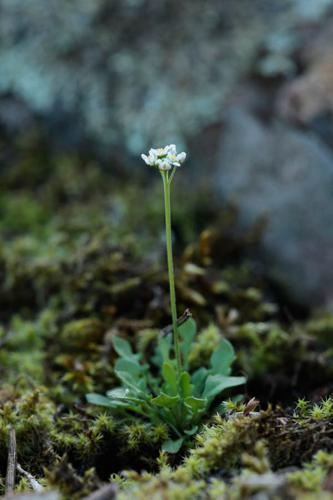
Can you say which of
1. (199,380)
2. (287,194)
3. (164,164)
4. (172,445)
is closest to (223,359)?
(199,380)

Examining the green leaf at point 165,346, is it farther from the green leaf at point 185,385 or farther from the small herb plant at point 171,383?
the green leaf at point 185,385

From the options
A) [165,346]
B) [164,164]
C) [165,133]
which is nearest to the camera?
[164,164]

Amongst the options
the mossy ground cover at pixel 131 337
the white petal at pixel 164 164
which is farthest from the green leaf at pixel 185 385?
the white petal at pixel 164 164

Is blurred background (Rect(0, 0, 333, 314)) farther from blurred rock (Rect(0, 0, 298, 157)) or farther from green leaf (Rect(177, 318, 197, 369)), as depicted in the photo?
green leaf (Rect(177, 318, 197, 369))

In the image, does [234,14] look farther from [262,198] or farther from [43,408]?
[43,408]

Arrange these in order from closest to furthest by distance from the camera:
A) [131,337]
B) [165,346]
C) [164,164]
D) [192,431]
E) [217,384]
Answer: [164,164] → [192,431] → [217,384] → [165,346] → [131,337]

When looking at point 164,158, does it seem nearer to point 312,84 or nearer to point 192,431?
point 192,431
